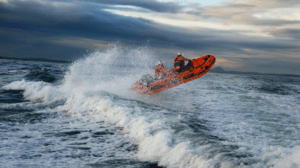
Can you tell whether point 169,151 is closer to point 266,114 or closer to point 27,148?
point 27,148

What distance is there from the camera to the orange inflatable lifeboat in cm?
1332

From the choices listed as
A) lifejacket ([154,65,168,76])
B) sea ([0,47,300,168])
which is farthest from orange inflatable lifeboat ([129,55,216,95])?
sea ([0,47,300,168])

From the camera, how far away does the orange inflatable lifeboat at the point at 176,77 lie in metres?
13.3

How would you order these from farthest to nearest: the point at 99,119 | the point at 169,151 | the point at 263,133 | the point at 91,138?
the point at 99,119
the point at 263,133
the point at 91,138
the point at 169,151

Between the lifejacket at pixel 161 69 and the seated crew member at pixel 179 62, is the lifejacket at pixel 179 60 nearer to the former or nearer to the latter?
the seated crew member at pixel 179 62

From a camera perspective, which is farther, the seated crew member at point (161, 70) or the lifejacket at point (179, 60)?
the seated crew member at point (161, 70)

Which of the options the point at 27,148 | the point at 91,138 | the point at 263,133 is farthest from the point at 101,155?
the point at 263,133

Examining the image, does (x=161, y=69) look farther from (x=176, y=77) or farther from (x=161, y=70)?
(x=176, y=77)

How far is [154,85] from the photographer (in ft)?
43.8

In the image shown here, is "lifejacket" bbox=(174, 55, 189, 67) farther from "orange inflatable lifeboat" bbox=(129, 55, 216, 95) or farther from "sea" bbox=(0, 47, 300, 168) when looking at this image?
"sea" bbox=(0, 47, 300, 168)

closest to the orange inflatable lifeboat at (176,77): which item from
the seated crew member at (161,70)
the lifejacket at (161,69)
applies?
the seated crew member at (161,70)

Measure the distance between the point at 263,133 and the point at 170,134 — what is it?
2.88 m

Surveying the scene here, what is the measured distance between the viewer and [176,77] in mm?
13344

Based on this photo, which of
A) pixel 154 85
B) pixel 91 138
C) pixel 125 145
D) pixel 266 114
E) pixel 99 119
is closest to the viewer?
pixel 125 145
